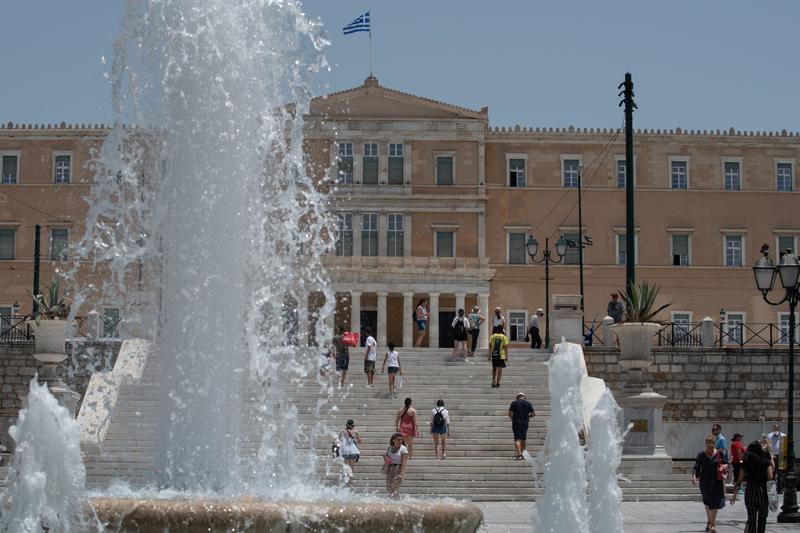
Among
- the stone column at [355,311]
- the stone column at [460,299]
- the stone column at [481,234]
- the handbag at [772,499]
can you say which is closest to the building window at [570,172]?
the stone column at [481,234]

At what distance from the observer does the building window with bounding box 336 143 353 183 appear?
2090 inches

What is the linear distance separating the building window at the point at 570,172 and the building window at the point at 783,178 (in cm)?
825

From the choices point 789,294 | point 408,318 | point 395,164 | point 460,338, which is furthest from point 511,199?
point 789,294

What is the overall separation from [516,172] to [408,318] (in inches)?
303

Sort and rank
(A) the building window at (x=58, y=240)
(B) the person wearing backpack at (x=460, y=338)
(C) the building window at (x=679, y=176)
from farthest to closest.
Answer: (C) the building window at (x=679, y=176) → (A) the building window at (x=58, y=240) → (B) the person wearing backpack at (x=460, y=338)

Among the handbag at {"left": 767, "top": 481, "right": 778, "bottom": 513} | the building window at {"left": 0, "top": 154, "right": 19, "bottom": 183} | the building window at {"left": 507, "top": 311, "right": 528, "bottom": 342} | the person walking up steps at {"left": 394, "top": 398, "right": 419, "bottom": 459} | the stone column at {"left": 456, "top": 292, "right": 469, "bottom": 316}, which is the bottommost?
the handbag at {"left": 767, "top": 481, "right": 778, "bottom": 513}

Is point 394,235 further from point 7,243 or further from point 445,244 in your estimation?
point 7,243

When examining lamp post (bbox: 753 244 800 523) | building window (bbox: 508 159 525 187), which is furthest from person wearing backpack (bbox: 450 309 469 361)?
building window (bbox: 508 159 525 187)

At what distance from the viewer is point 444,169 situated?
53375 millimetres

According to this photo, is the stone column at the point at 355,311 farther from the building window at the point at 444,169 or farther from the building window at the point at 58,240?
the building window at the point at 58,240

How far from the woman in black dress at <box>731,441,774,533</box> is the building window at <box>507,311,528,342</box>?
36.1 meters

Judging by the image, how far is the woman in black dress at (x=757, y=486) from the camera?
1580 centimetres

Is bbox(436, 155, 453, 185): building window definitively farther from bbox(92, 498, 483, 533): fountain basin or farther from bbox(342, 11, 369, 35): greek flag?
bbox(92, 498, 483, 533): fountain basin

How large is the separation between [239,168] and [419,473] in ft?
31.7
